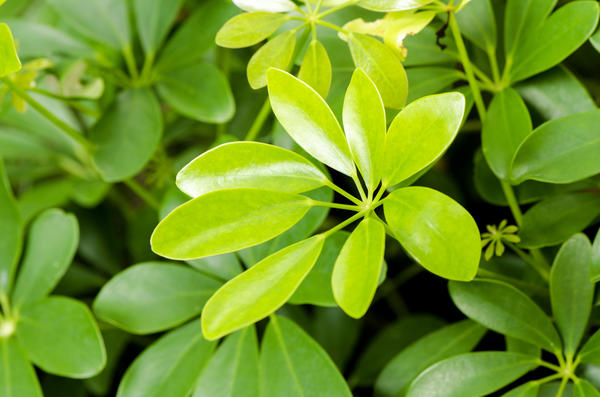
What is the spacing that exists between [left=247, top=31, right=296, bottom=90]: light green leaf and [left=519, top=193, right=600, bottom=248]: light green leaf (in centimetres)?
32

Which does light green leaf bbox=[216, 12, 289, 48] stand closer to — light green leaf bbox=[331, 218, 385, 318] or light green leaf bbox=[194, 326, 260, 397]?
light green leaf bbox=[331, 218, 385, 318]

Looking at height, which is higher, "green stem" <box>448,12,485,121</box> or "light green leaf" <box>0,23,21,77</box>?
"green stem" <box>448,12,485,121</box>

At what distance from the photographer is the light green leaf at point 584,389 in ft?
1.75

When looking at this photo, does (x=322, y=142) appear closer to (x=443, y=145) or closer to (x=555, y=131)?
(x=443, y=145)

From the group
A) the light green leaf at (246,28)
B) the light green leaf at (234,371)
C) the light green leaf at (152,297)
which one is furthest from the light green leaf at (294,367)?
the light green leaf at (246,28)

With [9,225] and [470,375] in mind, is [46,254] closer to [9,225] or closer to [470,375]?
[9,225]

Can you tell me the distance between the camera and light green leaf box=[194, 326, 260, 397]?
2.11 ft

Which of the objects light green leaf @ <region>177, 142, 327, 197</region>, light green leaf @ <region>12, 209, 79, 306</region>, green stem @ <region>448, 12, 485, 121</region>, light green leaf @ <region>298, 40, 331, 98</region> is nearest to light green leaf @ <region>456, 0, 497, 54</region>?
green stem @ <region>448, 12, 485, 121</region>

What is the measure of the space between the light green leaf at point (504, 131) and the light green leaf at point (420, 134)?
15 centimetres

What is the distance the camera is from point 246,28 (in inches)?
22.6

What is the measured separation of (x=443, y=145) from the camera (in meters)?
0.45

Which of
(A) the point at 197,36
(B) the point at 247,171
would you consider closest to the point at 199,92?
(A) the point at 197,36

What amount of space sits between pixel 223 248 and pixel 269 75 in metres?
0.15

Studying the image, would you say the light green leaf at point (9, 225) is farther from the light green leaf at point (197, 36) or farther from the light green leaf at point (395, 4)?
the light green leaf at point (395, 4)
